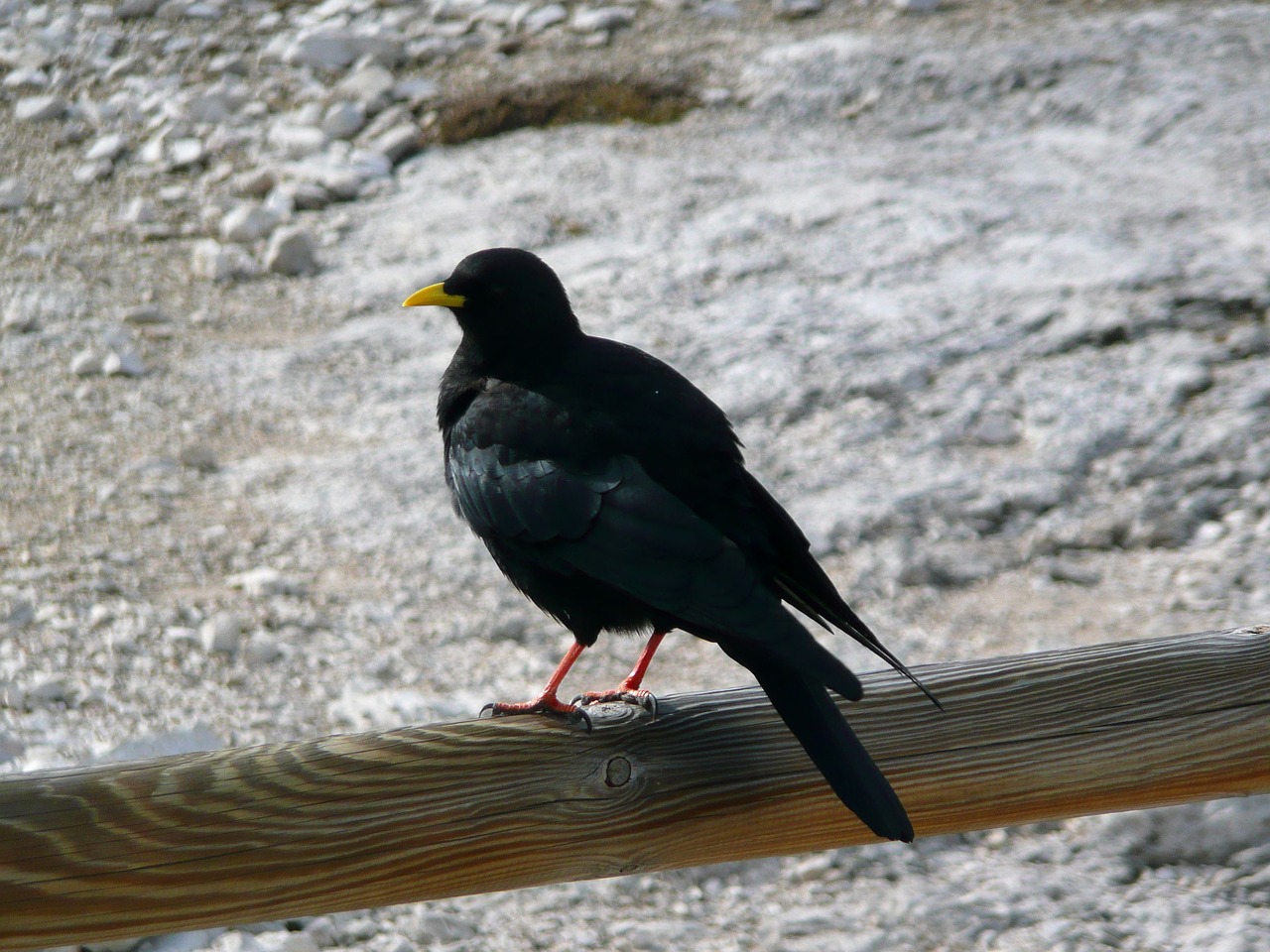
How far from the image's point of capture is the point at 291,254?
6938mm

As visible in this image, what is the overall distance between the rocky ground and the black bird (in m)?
1.29

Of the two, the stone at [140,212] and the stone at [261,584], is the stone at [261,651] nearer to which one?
the stone at [261,584]

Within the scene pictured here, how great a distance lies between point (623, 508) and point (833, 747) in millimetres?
740

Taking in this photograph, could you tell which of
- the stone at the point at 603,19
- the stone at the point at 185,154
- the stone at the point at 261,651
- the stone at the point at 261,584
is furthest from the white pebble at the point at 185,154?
the stone at the point at 261,651

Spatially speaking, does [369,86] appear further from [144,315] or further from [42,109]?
[144,315]

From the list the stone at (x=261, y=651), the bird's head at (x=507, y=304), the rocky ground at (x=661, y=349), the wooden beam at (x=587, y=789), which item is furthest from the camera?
the stone at (x=261, y=651)

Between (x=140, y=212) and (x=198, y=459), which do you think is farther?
(x=140, y=212)

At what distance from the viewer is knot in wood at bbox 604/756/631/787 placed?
77.2 inches

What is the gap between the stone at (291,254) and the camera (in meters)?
6.94

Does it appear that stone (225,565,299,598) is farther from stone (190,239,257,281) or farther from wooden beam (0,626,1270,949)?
wooden beam (0,626,1270,949)

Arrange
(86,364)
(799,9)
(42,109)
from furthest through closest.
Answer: (799,9)
(42,109)
(86,364)

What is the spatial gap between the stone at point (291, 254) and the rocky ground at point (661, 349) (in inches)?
0.6

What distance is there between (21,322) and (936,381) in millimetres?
4270

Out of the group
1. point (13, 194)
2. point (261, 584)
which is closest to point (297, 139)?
point (13, 194)
